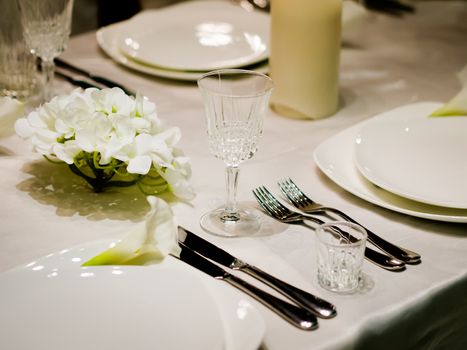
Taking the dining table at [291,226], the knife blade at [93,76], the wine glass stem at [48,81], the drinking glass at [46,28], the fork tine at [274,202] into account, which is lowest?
the dining table at [291,226]

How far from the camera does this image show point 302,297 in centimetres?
78

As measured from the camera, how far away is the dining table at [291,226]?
786mm

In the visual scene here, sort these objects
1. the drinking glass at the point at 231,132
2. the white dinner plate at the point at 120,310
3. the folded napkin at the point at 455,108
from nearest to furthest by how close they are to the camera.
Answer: the white dinner plate at the point at 120,310
the drinking glass at the point at 231,132
the folded napkin at the point at 455,108

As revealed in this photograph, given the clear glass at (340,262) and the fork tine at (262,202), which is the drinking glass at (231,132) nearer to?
the fork tine at (262,202)

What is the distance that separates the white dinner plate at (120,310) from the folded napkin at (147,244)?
27 millimetres

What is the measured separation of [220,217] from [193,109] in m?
0.43

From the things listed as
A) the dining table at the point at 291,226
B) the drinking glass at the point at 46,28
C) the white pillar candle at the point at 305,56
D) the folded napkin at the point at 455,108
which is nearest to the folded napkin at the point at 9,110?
the dining table at the point at 291,226

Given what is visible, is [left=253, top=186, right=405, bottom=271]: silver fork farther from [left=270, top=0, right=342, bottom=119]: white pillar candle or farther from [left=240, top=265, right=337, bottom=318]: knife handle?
[left=270, top=0, right=342, bottom=119]: white pillar candle

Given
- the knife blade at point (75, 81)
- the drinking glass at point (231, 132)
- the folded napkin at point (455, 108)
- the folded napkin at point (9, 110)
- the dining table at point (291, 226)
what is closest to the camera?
the dining table at point (291, 226)

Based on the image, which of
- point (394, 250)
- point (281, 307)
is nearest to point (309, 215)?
point (394, 250)

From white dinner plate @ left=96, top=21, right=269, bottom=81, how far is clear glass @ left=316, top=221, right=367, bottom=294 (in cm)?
69

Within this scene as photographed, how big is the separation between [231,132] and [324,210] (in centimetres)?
16

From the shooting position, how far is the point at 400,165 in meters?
1.07

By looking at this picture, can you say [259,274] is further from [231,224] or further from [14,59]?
[14,59]
